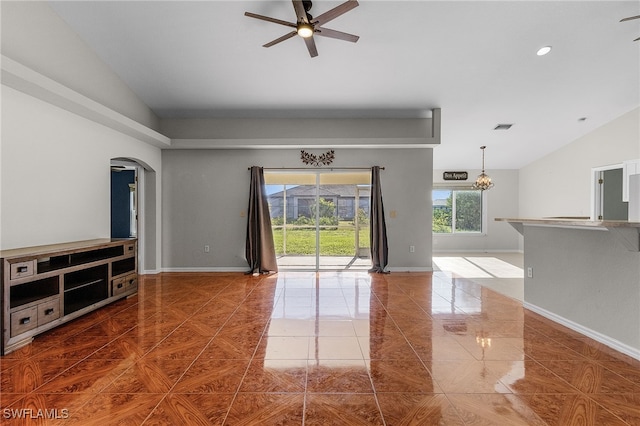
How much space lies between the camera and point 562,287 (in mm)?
3256

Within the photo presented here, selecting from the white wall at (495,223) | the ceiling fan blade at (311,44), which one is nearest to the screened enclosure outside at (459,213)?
the white wall at (495,223)

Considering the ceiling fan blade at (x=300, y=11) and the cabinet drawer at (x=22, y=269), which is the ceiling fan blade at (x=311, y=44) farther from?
the cabinet drawer at (x=22, y=269)

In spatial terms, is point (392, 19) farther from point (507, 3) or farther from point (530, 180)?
point (530, 180)

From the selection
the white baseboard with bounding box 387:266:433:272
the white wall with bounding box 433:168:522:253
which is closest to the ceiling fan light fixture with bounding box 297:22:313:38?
the white baseboard with bounding box 387:266:433:272

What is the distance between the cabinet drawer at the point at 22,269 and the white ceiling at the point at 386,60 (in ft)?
9.55

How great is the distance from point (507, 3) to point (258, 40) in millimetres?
3005

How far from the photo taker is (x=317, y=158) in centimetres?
611

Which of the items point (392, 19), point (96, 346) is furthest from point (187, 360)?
point (392, 19)

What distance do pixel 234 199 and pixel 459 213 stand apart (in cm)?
694

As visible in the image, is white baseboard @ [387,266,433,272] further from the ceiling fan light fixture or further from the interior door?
the interior door

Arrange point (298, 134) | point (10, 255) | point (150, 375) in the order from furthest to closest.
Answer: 1. point (298, 134)
2. point (10, 255)
3. point (150, 375)

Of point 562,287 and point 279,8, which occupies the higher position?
point 279,8

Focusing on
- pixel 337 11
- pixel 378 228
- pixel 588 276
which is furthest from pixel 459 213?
pixel 337 11

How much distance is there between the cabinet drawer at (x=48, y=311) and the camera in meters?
2.85
